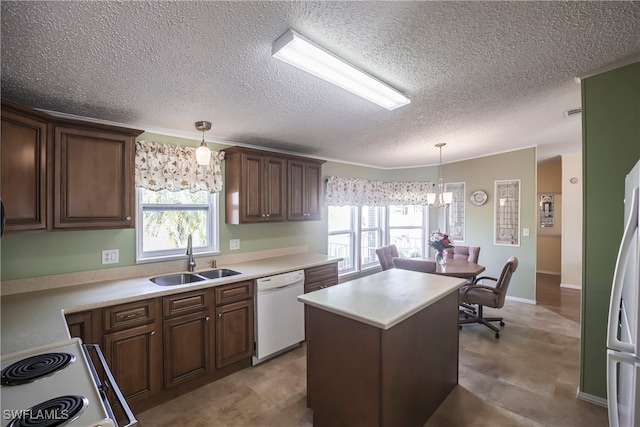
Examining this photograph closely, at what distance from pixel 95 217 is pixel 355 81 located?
7.15 ft

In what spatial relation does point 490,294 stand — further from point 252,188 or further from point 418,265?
point 252,188

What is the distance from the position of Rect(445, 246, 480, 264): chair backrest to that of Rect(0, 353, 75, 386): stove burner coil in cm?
454

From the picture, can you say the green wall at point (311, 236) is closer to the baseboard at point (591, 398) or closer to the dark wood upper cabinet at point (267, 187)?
the dark wood upper cabinet at point (267, 187)

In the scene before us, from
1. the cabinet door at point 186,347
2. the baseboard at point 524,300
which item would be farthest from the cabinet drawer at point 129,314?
the baseboard at point 524,300

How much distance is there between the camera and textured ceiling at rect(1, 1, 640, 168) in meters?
1.28

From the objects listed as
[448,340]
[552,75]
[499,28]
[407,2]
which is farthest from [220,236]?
[552,75]

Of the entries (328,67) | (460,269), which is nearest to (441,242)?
(460,269)

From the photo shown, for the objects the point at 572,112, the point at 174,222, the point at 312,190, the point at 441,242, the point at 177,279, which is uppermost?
the point at 572,112

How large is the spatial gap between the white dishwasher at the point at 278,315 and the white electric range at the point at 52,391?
161 cm

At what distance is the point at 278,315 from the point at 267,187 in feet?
4.65

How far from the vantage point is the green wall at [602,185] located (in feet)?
6.52

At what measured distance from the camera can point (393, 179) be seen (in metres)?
5.89

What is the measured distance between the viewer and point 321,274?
342 cm

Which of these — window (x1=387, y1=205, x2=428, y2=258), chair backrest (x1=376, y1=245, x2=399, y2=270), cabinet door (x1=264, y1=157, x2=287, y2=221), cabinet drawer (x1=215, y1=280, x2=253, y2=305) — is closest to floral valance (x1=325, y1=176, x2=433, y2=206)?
window (x1=387, y1=205, x2=428, y2=258)
